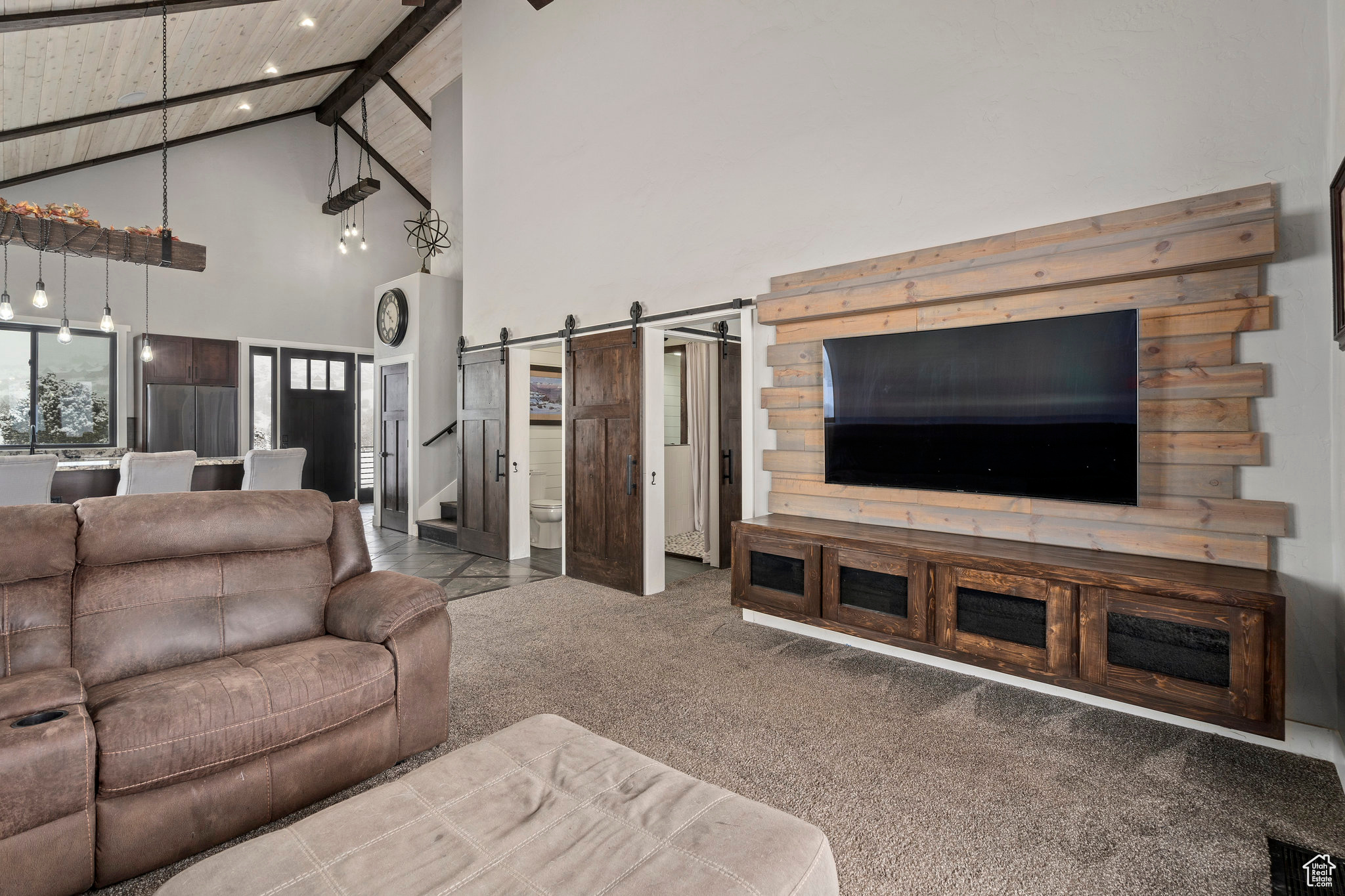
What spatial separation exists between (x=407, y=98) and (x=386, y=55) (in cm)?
75

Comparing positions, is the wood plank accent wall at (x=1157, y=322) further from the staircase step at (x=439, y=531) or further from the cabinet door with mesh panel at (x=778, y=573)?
the staircase step at (x=439, y=531)

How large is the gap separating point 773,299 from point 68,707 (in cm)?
365

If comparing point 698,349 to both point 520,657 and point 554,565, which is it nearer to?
point 554,565

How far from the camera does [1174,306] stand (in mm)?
2738

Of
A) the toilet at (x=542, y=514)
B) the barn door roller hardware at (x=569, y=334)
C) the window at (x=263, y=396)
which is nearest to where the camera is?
the barn door roller hardware at (x=569, y=334)

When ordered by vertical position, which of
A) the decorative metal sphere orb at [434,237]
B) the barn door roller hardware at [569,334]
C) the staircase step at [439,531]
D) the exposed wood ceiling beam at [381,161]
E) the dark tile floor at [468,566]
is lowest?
the dark tile floor at [468,566]

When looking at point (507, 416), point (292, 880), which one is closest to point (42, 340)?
point (507, 416)

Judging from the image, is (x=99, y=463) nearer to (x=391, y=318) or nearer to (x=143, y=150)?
(x=391, y=318)

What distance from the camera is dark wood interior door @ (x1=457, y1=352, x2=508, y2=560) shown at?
6.12 metres

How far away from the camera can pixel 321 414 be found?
9.55 metres

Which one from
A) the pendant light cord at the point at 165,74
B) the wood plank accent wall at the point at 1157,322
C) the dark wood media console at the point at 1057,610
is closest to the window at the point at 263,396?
the pendant light cord at the point at 165,74

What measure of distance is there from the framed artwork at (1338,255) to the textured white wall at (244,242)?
1040 cm

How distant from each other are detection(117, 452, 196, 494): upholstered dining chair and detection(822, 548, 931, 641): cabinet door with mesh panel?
4428mm

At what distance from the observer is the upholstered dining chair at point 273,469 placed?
5211 millimetres
